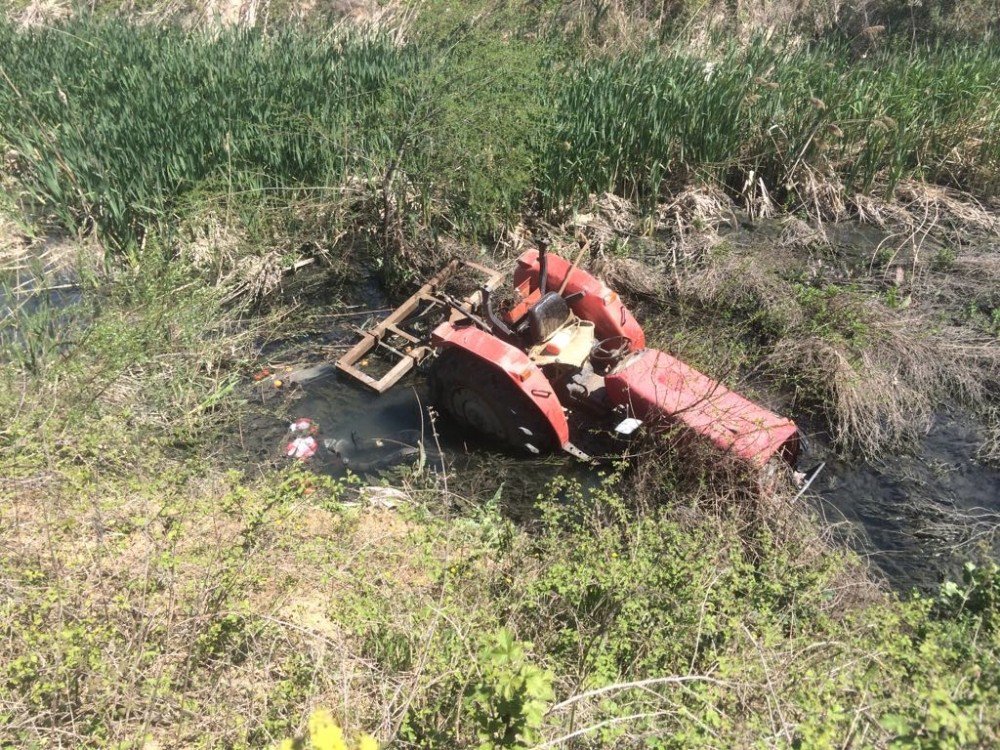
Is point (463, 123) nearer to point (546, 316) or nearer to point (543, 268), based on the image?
point (543, 268)

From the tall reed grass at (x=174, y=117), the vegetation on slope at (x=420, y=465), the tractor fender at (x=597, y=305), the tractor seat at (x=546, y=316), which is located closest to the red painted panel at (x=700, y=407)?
the vegetation on slope at (x=420, y=465)

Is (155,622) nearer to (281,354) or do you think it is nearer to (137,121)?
(281,354)

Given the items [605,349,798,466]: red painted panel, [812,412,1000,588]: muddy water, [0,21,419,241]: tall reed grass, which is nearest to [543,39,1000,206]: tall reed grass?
[0,21,419,241]: tall reed grass

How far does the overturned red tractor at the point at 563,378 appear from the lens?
149 inches

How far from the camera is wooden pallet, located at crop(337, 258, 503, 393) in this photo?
4.87 metres

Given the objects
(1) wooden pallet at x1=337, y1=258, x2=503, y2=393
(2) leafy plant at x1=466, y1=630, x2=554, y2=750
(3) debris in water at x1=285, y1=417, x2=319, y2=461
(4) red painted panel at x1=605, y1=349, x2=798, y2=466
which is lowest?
(3) debris in water at x1=285, y1=417, x2=319, y2=461

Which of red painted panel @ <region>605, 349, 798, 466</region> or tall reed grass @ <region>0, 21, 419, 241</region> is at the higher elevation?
tall reed grass @ <region>0, 21, 419, 241</region>

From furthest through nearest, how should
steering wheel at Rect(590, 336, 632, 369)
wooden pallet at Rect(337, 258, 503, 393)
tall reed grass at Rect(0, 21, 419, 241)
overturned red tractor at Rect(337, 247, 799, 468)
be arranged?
tall reed grass at Rect(0, 21, 419, 241) < wooden pallet at Rect(337, 258, 503, 393) < steering wheel at Rect(590, 336, 632, 369) < overturned red tractor at Rect(337, 247, 799, 468)

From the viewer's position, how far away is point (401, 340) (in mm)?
5359

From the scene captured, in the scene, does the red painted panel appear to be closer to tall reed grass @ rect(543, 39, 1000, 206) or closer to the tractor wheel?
the tractor wheel

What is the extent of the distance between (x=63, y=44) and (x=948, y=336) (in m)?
8.49

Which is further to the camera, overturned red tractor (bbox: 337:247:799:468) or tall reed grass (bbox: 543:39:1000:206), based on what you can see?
tall reed grass (bbox: 543:39:1000:206)

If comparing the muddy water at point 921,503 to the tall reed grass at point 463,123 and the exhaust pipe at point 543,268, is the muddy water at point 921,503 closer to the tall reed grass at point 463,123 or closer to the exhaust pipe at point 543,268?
the exhaust pipe at point 543,268

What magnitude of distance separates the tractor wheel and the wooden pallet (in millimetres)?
461
